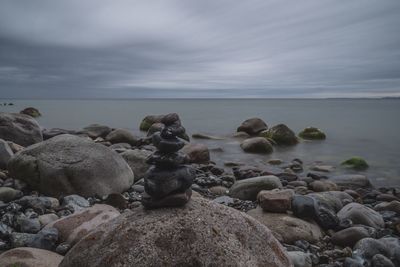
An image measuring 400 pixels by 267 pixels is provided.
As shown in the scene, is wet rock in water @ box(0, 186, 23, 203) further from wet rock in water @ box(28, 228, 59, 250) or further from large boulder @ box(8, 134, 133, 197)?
wet rock in water @ box(28, 228, 59, 250)

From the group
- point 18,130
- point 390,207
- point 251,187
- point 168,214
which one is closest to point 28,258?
point 168,214

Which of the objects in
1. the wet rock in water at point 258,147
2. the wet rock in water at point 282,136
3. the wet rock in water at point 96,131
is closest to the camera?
the wet rock in water at point 258,147

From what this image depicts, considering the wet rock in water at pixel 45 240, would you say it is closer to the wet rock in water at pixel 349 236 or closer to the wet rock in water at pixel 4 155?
the wet rock in water at pixel 349 236

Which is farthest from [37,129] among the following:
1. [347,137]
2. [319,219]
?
[347,137]

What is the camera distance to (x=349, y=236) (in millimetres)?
7117

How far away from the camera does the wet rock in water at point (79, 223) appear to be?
585 centimetres

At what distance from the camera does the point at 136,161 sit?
12.0 m

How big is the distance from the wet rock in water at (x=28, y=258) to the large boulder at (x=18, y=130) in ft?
38.8

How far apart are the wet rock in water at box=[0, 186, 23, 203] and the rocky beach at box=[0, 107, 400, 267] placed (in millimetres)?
20

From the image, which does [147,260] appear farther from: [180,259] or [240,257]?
[240,257]

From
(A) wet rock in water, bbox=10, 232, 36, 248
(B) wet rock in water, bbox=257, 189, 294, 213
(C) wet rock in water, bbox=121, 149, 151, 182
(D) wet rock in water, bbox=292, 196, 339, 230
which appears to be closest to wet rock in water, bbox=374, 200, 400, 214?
(D) wet rock in water, bbox=292, 196, 339, 230

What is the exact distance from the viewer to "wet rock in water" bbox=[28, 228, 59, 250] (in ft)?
18.7

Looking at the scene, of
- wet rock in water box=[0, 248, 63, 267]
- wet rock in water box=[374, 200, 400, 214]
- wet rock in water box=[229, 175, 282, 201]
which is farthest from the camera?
wet rock in water box=[229, 175, 282, 201]

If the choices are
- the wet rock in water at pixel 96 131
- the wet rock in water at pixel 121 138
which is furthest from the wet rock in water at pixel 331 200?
the wet rock in water at pixel 96 131
